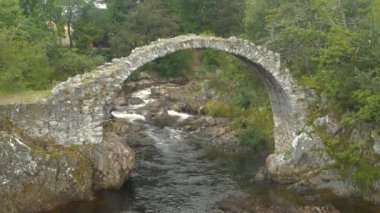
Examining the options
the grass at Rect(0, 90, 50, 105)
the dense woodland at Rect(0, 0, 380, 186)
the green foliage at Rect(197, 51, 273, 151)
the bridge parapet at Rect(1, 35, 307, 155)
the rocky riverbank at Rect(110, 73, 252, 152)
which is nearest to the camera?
the grass at Rect(0, 90, 50, 105)

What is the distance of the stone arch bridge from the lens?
67.8 feet

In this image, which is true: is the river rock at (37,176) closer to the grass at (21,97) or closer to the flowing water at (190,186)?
the flowing water at (190,186)

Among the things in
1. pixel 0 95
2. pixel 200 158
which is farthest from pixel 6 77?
pixel 200 158

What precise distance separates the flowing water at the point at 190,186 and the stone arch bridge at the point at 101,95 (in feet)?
7.68

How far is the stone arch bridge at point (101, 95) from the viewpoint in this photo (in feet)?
67.8

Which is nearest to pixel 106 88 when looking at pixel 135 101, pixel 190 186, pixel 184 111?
pixel 190 186

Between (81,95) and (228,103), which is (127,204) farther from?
(228,103)

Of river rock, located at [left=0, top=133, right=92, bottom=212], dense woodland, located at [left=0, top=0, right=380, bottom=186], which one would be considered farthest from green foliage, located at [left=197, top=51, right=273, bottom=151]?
river rock, located at [left=0, top=133, right=92, bottom=212]

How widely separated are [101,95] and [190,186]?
5725mm

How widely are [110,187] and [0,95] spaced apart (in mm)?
6497

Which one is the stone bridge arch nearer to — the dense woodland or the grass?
the grass

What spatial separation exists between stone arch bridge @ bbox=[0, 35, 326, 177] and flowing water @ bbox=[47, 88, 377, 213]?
7.68ft

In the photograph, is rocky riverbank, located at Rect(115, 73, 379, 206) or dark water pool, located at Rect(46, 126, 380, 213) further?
rocky riverbank, located at Rect(115, 73, 379, 206)

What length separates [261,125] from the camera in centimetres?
2975
